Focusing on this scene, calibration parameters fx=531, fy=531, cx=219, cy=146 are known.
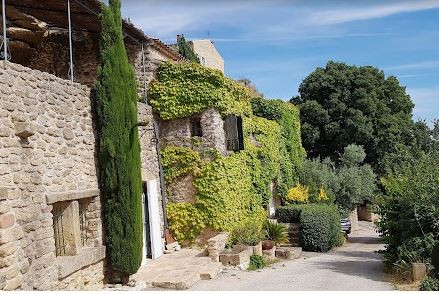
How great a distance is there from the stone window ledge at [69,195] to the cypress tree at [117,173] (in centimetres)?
48

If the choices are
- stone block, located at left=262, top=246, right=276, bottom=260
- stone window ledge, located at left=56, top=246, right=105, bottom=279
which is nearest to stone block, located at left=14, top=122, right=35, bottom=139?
stone window ledge, located at left=56, top=246, right=105, bottom=279

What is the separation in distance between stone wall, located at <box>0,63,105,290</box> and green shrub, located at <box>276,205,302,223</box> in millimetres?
12359

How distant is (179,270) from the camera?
1322 centimetres

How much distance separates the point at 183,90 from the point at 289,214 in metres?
8.22

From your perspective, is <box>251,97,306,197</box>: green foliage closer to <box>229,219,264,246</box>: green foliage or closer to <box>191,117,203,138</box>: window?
<box>229,219,264,246</box>: green foliage

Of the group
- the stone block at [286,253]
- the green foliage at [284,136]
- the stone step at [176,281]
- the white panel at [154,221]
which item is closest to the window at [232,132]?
the white panel at [154,221]

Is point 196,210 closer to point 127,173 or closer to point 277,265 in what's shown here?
point 277,265

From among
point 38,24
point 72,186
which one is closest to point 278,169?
point 38,24

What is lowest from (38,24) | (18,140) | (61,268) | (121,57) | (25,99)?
(61,268)

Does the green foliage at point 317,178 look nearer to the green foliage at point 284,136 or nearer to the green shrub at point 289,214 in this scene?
the green foliage at point 284,136

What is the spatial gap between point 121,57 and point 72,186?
3299 mm

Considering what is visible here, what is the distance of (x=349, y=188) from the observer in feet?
92.3

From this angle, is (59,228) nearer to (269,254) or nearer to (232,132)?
(232,132)

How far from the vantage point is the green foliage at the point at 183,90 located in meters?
16.9
